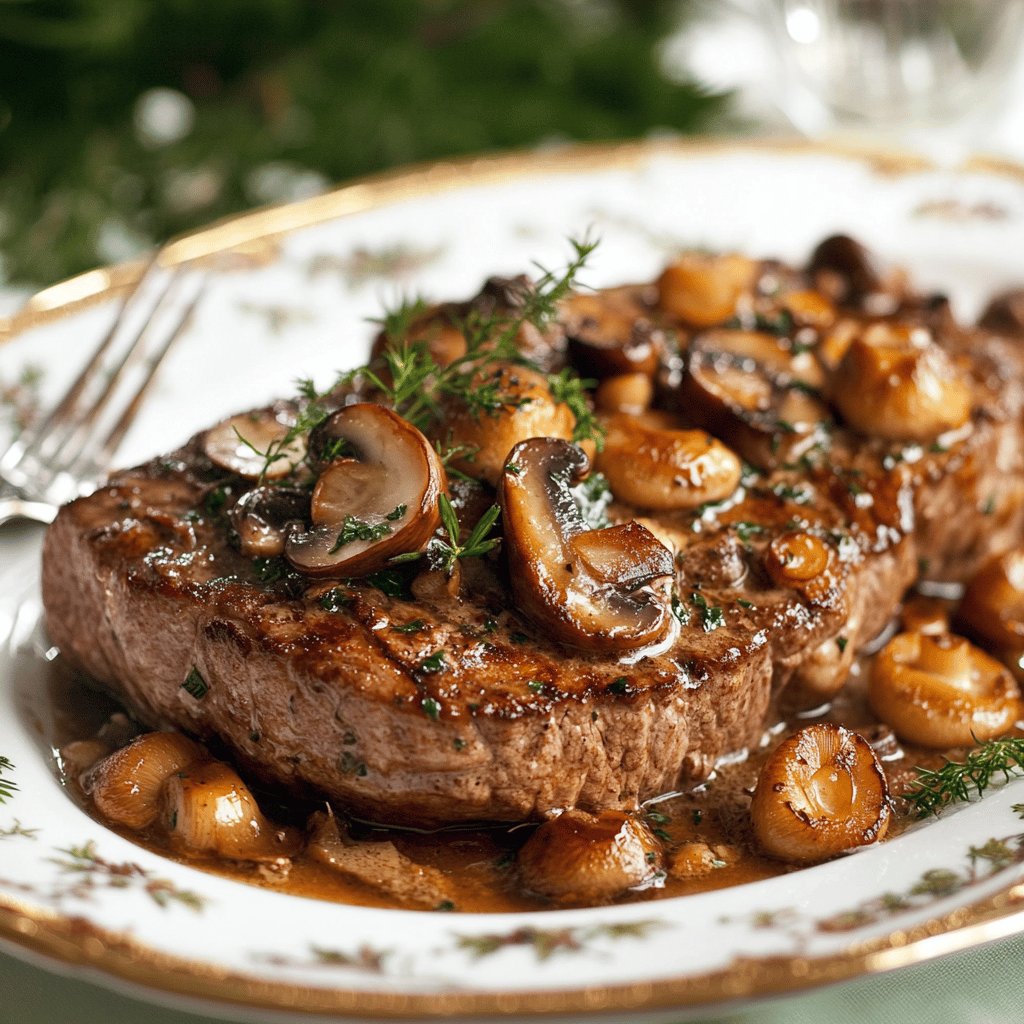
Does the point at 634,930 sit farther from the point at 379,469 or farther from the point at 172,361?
the point at 172,361

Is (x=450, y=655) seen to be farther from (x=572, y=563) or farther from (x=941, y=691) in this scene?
(x=941, y=691)

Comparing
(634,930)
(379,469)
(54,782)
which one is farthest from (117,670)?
(634,930)

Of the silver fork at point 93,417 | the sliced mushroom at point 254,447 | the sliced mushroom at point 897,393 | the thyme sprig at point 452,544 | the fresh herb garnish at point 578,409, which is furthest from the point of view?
the silver fork at point 93,417

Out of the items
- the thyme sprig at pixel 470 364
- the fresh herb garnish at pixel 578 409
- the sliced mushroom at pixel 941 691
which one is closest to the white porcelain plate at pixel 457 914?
the thyme sprig at pixel 470 364

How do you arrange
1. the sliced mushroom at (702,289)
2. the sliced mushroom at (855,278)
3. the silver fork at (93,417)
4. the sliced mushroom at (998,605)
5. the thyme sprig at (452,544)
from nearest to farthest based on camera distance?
the thyme sprig at (452,544), the sliced mushroom at (998,605), the silver fork at (93,417), the sliced mushroom at (702,289), the sliced mushroom at (855,278)

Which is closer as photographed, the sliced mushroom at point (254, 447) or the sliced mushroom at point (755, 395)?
the sliced mushroom at point (254, 447)

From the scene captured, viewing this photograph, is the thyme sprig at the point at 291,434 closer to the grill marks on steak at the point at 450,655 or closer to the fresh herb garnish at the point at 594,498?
the grill marks on steak at the point at 450,655
